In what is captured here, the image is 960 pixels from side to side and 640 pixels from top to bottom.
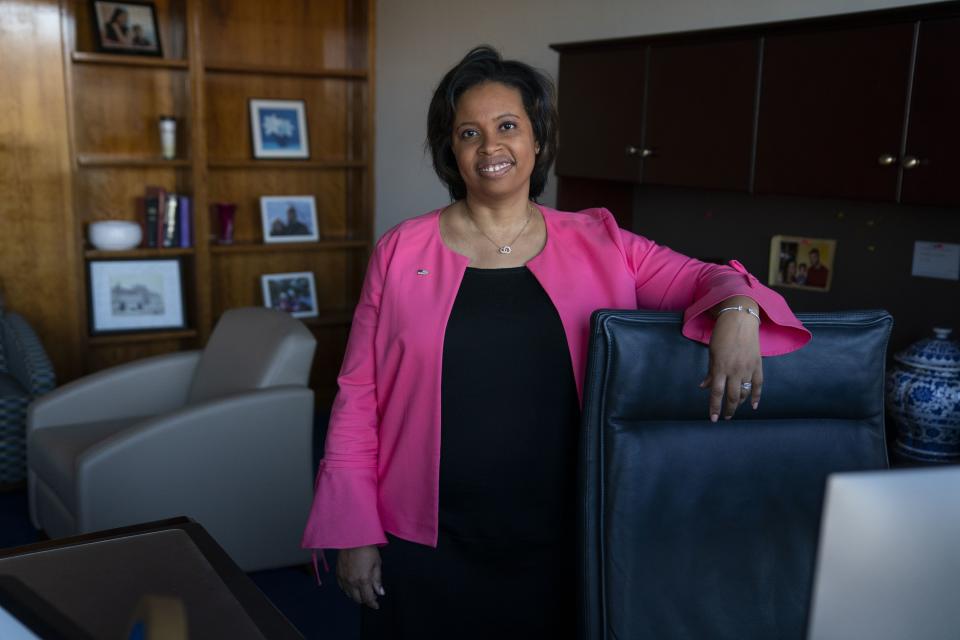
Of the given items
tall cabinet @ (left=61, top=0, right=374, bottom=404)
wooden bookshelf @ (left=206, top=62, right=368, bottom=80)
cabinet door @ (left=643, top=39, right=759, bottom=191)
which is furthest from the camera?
wooden bookshelf @ (left=206, top=62, right=368, bottom=80)

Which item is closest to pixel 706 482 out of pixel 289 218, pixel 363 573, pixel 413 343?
pixel 413 343

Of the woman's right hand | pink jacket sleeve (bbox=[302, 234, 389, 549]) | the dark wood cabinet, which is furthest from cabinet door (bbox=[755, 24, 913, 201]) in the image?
the woman's right hand

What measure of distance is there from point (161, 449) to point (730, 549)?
2131mm

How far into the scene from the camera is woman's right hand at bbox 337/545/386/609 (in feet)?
5.57

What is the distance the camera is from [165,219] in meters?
4.76

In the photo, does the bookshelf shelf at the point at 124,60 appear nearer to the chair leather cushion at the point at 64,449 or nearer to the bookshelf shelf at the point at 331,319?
the bookshelf shelf at the point at 331,319

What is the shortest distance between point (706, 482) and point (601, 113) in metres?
2.02

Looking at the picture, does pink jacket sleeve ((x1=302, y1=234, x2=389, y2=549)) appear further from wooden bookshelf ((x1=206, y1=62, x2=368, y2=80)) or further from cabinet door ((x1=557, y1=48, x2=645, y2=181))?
wooden bookshelf ((x1=206, y1=62, x2=368, y2=80))

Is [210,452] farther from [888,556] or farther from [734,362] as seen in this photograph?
[888,556]

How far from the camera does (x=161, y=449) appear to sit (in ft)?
10.0

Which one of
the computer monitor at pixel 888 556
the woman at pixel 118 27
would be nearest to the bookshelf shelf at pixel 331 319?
the woman at pixel 118 27

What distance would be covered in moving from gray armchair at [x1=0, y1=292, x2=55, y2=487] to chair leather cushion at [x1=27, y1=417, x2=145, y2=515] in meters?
0.46

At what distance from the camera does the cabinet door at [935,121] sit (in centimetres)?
222

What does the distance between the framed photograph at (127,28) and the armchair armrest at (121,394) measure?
179cm
